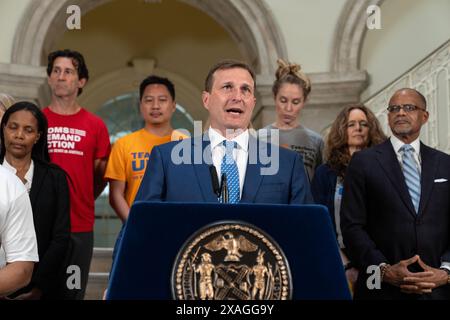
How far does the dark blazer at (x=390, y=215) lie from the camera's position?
3.90 metres

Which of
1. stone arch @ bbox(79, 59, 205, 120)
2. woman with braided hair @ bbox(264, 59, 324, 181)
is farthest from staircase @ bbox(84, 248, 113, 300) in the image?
stone arch @ bbox(79, 59, 205, 120)

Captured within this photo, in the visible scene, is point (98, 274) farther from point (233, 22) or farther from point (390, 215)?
point (233, 22)

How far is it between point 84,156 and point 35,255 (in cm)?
195

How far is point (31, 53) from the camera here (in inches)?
371

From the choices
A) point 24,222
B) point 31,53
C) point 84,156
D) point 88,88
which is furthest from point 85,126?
point 88,88

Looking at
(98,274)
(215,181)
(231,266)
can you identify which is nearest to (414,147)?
(215,181)

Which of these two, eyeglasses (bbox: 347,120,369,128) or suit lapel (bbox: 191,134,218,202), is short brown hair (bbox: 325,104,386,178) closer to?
eyeglasses (bbox: 347,120,369,128)

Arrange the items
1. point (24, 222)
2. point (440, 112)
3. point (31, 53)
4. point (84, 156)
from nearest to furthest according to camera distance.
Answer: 1. point (24, 222)
2. point (84, 156)
3. point (440, 112)
4. point (31, 53)

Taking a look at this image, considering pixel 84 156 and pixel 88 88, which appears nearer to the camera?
pixel 84 156

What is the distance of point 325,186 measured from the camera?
4.65 meters

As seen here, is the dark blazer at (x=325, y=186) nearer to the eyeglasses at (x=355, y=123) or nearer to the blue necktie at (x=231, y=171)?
the eyeglasses at (x=355, y=123)

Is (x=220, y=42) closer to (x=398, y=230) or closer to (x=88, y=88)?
(x=88, y=88)

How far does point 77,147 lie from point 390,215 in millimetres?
1946

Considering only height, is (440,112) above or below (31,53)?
below
